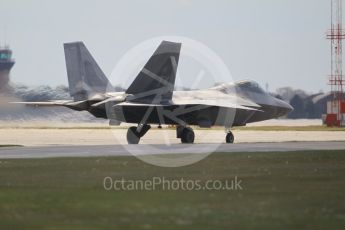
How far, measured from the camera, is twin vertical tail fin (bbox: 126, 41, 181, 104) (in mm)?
43719

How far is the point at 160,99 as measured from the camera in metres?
45.2

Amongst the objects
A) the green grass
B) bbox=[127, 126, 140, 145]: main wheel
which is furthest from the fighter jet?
the green grass

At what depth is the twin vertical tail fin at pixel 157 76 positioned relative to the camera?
43.7 meters

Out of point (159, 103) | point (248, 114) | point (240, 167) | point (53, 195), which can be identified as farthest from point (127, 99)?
point (53, 195)

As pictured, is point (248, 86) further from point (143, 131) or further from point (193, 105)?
point (143, 131)

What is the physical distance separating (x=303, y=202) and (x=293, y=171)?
734 centimetres

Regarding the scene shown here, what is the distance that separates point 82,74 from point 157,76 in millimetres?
5649

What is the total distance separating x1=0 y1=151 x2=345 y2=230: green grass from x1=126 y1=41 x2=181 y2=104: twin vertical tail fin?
15.9 meters

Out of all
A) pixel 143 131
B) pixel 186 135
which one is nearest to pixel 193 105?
pixel 186 135

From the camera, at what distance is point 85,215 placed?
1570 centimetres

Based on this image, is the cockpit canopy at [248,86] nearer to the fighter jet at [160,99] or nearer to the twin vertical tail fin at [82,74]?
the fighter jet at [160,99]

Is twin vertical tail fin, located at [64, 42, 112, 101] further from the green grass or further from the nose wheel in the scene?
the green grass

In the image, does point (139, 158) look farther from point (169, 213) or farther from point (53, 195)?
point (169, 213)

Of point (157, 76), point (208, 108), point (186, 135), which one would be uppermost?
point (157, 76)
